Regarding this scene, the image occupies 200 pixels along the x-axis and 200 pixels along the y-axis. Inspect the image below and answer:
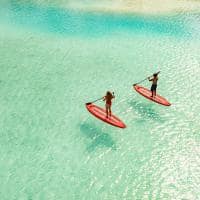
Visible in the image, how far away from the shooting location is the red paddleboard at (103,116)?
75.8 feet

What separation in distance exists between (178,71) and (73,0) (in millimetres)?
26103

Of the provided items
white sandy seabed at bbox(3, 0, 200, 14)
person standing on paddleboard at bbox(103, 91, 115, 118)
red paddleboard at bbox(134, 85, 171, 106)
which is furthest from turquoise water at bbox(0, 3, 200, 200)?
white sandy seabed at bbox(3, 0, 200, 14)

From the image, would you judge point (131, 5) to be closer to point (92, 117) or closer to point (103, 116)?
point (92, 117)

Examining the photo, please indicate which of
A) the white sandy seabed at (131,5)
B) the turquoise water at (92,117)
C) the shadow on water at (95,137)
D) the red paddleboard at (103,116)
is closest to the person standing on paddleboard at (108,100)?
the red paddleboard at (103,116)

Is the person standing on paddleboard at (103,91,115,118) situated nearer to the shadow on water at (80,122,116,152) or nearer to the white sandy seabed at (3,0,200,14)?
the shadow on water at (80,122,116,152)

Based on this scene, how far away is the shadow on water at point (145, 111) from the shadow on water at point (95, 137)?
157 inches

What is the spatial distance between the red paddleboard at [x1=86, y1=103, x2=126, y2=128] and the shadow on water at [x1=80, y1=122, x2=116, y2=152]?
0.89m

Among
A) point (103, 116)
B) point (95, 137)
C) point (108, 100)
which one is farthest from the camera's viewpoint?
point (103, 116)

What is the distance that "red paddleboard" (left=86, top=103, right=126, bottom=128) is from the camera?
23109mm

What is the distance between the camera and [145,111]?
85.0 feet

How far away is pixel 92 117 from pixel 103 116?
1.28 meters

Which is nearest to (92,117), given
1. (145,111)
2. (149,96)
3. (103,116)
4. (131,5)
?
(103,116)

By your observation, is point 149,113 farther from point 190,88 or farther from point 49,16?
point 49,16

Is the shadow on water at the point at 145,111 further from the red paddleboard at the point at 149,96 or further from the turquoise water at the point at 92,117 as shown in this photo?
the red paddleboard at the point at 149,96
